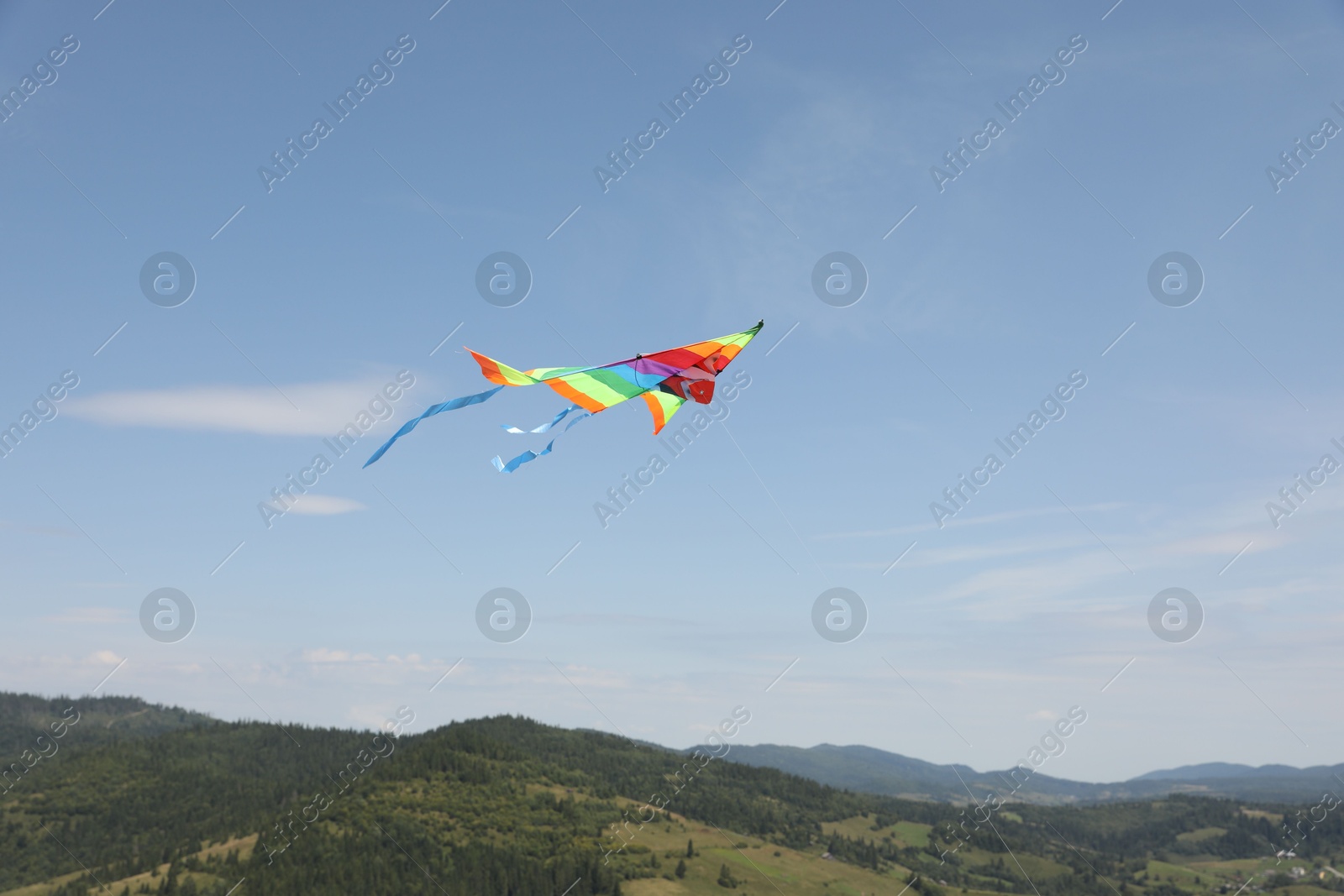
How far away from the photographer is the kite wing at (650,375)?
70.6 feet

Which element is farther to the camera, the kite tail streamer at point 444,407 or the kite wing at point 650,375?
the kite wing at point 650,375

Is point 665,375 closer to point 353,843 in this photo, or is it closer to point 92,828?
point 353,843

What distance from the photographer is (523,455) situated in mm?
18203

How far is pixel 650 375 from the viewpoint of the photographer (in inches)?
896

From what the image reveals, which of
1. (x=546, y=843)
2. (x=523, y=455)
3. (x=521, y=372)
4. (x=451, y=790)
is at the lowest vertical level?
(x=546, y=843)

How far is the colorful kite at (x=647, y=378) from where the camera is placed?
1972 centimetres

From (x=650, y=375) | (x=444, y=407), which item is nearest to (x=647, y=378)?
(x=650, y=375)

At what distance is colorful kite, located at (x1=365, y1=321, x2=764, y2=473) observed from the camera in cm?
1972

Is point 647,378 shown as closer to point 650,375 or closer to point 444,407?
point 650,375

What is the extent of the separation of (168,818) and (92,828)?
1753 cm

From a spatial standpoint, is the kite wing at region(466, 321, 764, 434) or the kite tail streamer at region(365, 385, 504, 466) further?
the kite wing at region(466, 321, 764, 434)

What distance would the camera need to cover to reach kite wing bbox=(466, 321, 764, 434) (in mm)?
21531

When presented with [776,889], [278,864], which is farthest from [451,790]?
[776,889]

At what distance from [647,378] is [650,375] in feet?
0.44
